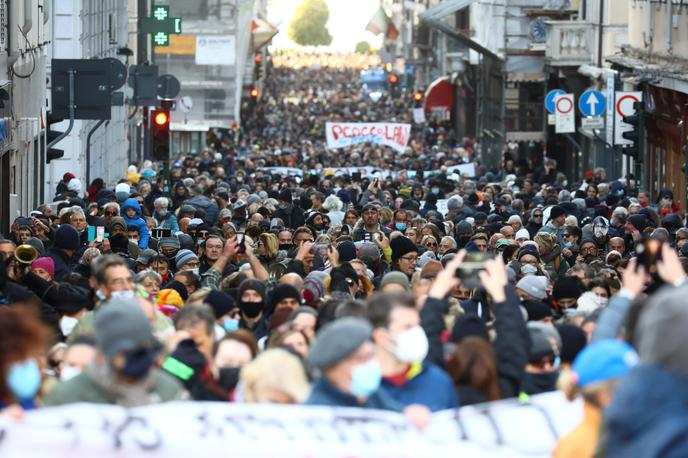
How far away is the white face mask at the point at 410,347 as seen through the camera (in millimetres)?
7848

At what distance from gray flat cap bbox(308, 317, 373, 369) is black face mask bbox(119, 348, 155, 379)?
65 centimetres

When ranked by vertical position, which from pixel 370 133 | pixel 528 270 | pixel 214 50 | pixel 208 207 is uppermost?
pixel 214 50

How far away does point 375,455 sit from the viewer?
688 cm

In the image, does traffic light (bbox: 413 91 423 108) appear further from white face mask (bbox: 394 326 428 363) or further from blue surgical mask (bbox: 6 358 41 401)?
blue surgical mask (bbox: 6 358 41 401)

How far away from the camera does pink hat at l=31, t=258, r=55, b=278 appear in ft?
48.6

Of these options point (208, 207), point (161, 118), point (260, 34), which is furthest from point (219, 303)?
point (260, 34)

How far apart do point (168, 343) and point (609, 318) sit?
7.54 feet

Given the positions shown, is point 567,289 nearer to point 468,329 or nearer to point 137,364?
point 468,329

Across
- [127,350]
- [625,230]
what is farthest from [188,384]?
[625,230]

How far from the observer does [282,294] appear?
39.0ft

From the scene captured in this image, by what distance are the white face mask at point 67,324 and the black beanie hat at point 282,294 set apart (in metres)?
1.25

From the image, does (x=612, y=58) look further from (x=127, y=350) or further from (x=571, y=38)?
(x=127, y=350)

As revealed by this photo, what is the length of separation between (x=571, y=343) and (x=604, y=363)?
2.73 meters

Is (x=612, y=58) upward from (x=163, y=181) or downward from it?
upward
